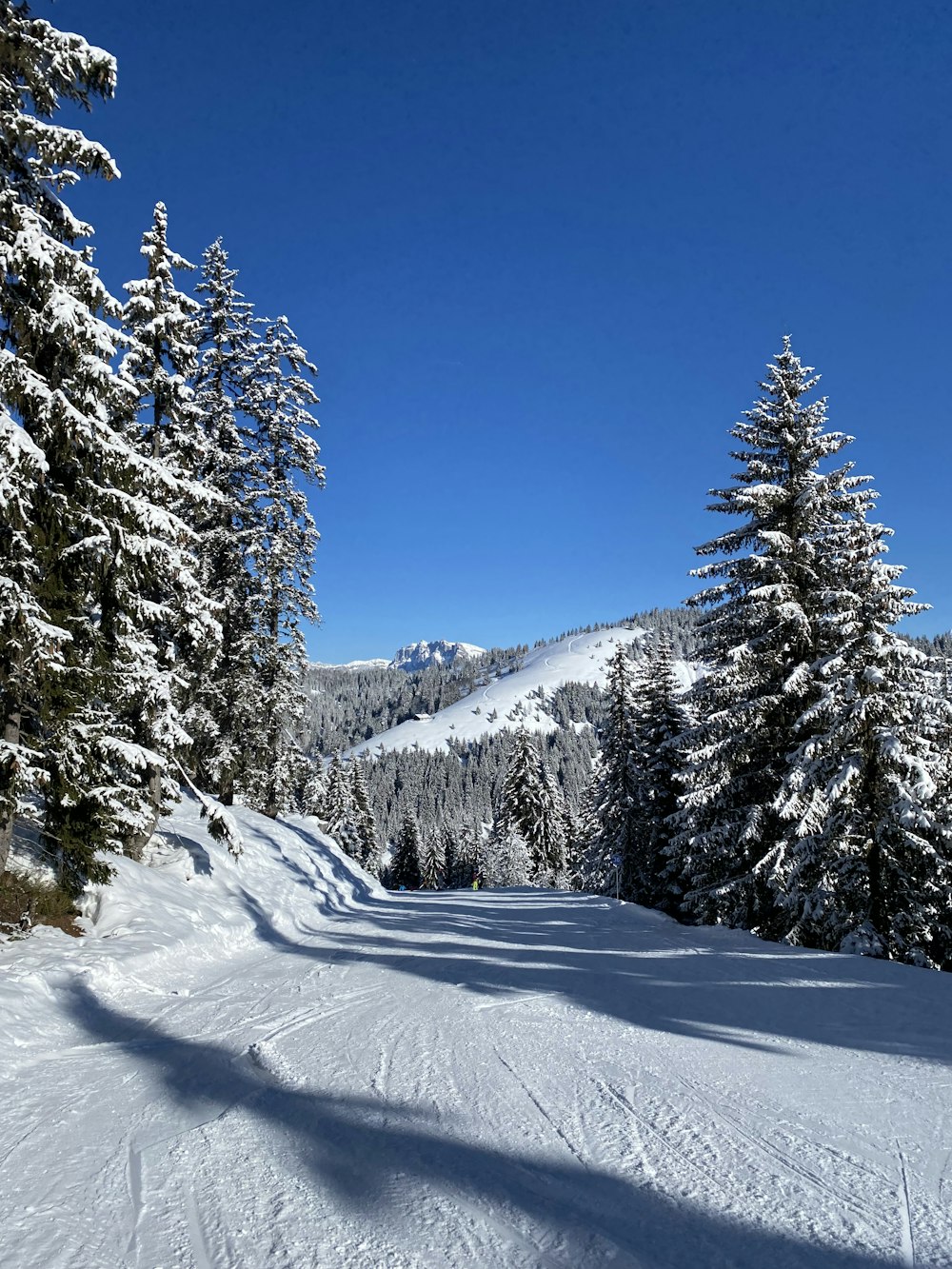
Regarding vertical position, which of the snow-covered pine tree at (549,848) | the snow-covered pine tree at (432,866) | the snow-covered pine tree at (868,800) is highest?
the snow-covered pine tree at (868,800)

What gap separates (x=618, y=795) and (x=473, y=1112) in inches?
1049

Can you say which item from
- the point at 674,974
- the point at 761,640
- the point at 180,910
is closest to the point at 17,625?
the point at 180,910

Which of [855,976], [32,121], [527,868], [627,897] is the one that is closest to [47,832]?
[32,121]

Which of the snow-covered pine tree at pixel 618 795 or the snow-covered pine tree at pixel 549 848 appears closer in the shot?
the snow-covered pine tree at pixel 618 795

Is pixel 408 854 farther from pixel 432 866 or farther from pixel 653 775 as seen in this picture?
pixel 653 775

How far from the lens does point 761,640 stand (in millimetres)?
14648

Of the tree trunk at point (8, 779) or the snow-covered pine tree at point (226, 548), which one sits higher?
the snow-covered pine tree at point (226, 548)

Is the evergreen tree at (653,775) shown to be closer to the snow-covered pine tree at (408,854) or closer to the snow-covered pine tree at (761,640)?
the snow-covered pine tree at (761,640)

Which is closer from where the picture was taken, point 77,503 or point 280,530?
Answer: point 77,503

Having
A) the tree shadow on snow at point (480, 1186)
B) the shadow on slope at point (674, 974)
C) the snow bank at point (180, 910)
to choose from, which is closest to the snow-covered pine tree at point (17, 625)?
the snow bank at point (180, 910)

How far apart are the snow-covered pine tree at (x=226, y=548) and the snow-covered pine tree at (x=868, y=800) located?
1342 cm

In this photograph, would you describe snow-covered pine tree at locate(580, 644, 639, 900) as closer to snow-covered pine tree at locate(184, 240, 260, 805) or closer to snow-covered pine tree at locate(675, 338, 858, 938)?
snow-covered pine tree at locate(675, 338, 858, 938)

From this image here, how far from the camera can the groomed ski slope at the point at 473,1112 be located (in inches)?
119

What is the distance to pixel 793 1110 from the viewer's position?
13.4 feet
